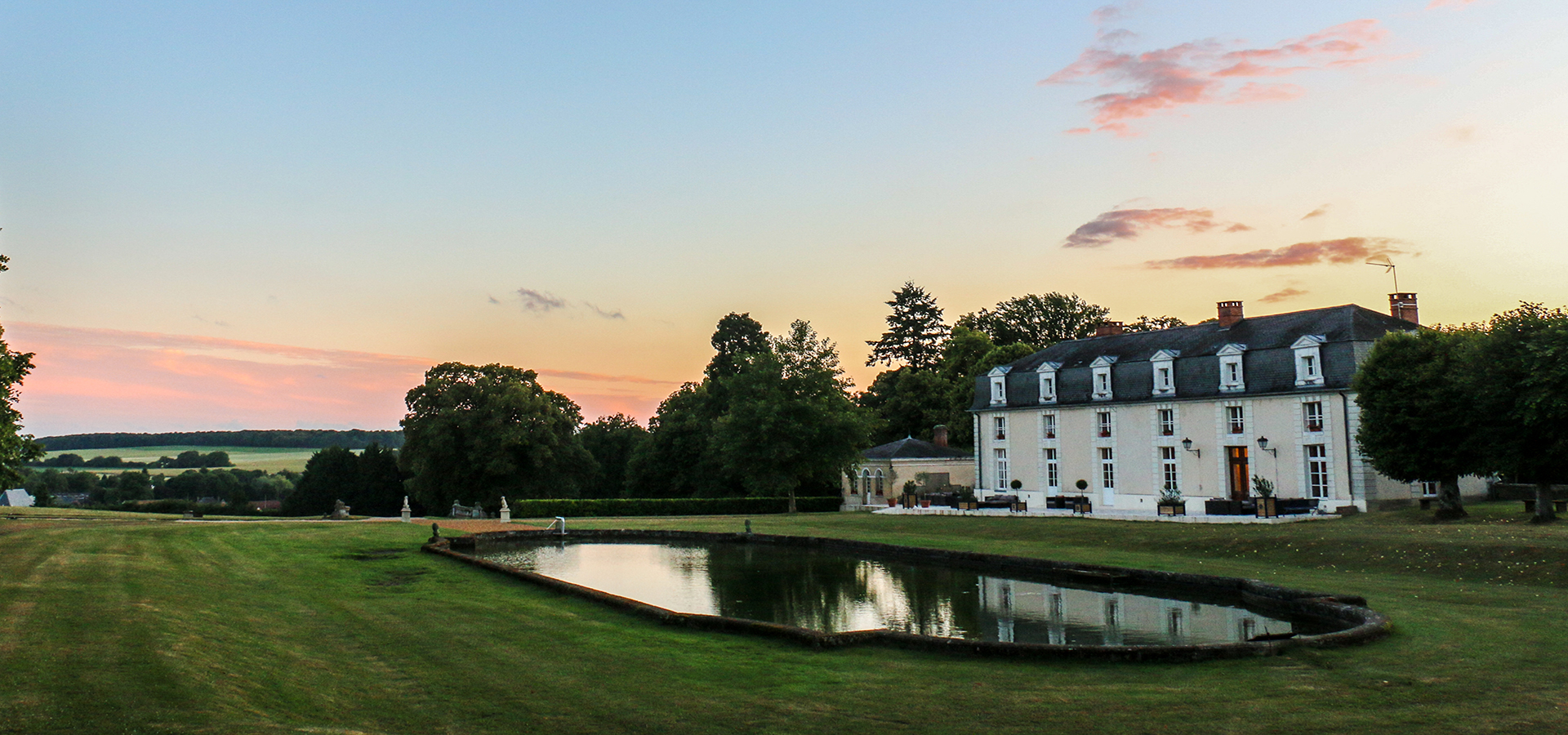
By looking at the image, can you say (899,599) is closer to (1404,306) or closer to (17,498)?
(1404,306)

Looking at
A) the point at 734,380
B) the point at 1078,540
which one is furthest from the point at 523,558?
the point at 734,380

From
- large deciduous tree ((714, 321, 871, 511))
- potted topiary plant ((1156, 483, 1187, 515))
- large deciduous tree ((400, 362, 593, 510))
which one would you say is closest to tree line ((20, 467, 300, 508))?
large deciduous tree ((400, 362, 593, 510))

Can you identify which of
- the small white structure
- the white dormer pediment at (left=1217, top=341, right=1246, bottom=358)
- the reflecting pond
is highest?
the white dormer pediment at (left=1217, top=341, right=1246, bottom=358)

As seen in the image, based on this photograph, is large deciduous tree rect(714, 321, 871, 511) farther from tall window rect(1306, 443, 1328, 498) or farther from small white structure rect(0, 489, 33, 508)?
small white structure rect(0, 489, 33, 508)

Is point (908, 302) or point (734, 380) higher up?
point (908, 302)

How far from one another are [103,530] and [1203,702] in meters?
27.6

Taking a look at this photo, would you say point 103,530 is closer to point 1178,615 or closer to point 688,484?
point 1178,615

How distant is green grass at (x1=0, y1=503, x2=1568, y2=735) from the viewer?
8.22 meters

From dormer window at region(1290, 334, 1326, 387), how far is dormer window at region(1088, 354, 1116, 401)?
27.8ft

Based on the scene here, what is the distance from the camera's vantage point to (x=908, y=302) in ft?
293

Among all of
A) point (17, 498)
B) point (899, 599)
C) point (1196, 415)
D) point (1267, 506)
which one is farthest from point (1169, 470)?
point (17, 498)

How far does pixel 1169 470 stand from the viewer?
40781 mm

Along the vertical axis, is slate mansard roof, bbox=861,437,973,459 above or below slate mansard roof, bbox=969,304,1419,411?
below

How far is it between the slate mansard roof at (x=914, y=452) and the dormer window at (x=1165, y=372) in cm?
1526
